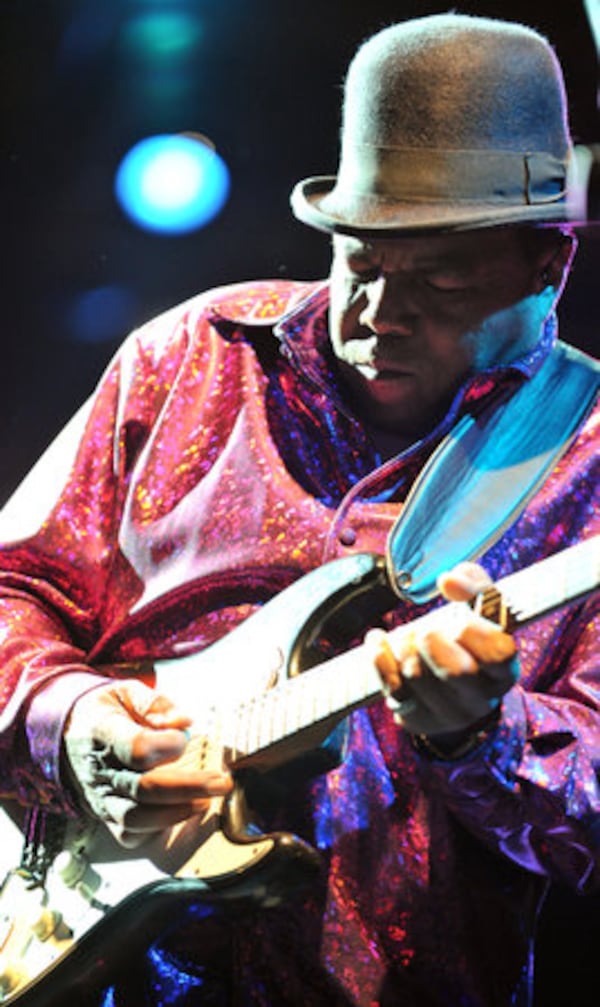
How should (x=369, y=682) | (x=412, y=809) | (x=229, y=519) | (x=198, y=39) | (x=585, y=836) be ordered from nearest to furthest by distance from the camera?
(x=369, y=682)
(x=585, y=836)
(x=412, y=809)
(x=229, y=519)
(x=198, y=39)

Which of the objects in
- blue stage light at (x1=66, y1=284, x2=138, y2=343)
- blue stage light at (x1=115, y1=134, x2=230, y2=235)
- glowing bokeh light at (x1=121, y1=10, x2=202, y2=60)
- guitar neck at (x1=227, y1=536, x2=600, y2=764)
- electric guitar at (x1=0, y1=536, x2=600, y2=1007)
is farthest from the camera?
blue stage light at (x1=66, y1=284, x2=138, y2=343)

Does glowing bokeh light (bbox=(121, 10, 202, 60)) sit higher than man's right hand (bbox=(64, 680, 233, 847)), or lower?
higher

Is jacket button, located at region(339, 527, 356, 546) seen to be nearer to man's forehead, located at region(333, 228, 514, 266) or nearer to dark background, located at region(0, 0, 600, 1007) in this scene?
man's forehead, located at region(333, 228, 514, 266)

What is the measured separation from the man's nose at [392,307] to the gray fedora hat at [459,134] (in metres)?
0.10

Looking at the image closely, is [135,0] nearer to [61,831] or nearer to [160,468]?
[160,468]

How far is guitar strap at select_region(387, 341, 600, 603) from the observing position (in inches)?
72.2

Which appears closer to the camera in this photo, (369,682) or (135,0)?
(369,682)

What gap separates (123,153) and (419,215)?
1.34 metres

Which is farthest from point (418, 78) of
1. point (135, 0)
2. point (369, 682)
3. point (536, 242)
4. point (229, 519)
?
point (135, 0)

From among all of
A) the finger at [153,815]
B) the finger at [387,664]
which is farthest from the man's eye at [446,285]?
the finger at [153,815]

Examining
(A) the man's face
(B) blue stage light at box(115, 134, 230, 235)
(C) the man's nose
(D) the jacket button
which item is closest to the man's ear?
(A) the man's face

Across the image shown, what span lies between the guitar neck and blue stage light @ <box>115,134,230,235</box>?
1487mm

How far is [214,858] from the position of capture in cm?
169

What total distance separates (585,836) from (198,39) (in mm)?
2004
